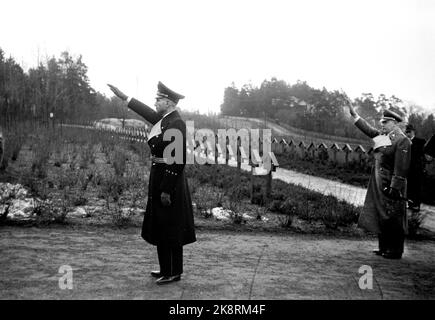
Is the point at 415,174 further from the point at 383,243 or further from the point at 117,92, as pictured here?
the point at 117,92

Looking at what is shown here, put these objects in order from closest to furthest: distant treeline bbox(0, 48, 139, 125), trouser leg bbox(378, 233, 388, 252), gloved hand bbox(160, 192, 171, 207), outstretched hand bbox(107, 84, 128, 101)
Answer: gloved hand bbox(160, 192, 171, 207) < outstretched hand bbox(107, 84, 128, 101) < trouser leg bbox(378, 233, 388, 252) < distant treeline bbox(0, 48, 139, 125)

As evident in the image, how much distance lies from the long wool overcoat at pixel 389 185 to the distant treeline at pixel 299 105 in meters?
32.4

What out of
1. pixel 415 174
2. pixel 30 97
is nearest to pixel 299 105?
pixel 30 97

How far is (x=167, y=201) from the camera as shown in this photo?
3977mm

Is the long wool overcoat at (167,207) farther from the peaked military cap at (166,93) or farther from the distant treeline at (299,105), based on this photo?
the distant treeline at (299,105)

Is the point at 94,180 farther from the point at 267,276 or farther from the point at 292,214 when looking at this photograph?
the point at 267,276

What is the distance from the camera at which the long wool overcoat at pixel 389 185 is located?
525 centimetres

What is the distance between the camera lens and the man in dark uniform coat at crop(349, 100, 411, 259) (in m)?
5.26

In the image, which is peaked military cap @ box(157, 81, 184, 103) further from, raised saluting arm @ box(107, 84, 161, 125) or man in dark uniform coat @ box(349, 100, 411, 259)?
man in dark uniform coat @ box(349, 100, 411, 259)

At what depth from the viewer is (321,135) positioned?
3878cm

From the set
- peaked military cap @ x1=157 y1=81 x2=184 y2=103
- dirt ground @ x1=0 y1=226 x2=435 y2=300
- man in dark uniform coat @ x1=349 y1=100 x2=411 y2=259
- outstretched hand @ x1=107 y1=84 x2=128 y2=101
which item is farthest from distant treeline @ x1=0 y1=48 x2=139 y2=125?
man in dark uniform coat @ x1=349 y1=100 x2=411 y2=259

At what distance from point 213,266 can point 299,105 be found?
56754 mm

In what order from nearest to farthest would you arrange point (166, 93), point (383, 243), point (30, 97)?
point (166, 93) → point (383, 243) → point (30, 97)
